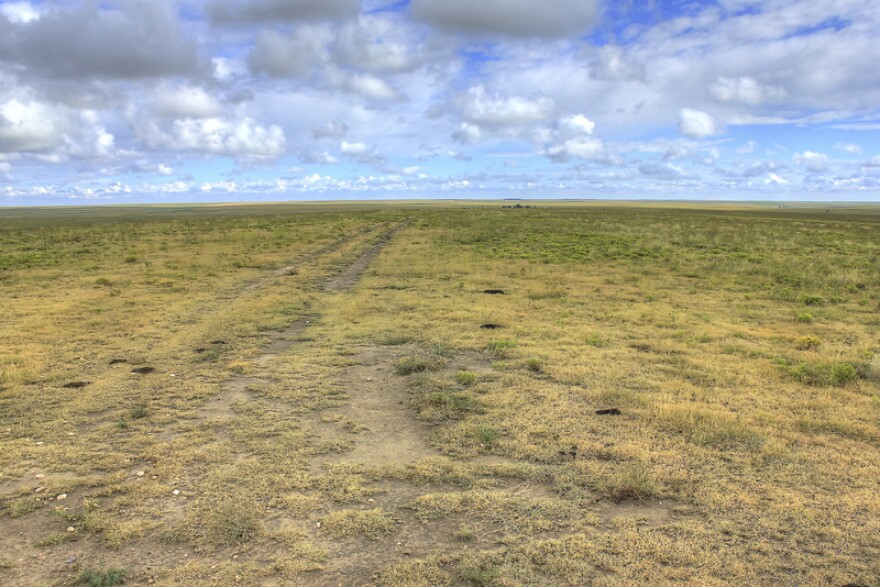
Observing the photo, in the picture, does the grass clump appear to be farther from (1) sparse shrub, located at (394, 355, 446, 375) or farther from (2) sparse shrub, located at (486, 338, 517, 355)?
(2) sparse shrub, located at (486, 338, 517, 355)

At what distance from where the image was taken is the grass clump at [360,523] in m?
4.66

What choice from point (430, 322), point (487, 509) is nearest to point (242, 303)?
point (430, 322)

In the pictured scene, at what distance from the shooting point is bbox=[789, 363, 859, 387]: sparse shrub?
871 cm

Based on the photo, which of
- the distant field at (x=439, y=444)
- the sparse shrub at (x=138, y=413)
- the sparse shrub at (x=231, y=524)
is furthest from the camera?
the sparse shrub at (x=138, y=413)

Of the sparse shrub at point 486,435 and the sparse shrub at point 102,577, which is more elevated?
the sparse shrub at point 486,435

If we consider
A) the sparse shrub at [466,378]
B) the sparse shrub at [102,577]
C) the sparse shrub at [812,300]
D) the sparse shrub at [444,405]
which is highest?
the sparse shrub at [812,300]

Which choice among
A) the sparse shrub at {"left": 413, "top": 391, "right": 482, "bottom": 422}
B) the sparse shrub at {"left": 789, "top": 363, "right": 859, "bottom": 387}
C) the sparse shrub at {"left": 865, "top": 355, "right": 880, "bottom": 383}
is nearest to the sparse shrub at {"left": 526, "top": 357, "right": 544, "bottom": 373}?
the sparse shrub at {"left": 413, "top": 391, "right": 482, "bottom": 422}

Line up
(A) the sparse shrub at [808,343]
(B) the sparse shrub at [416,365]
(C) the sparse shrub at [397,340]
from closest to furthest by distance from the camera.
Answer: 1. (B) the sparse shrub at [416,365]
2. (A) the sparse shrub at [808,343]
3. (C) the sparse shrub at [397,340]

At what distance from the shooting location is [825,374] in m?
8.93

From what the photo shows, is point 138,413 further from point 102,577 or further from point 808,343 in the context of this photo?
point 808,343

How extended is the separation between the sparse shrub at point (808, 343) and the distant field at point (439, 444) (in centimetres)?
25

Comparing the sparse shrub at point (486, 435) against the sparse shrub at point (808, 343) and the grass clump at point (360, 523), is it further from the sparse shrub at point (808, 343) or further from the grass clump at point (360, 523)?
the sparse shrub at point (808, 343)

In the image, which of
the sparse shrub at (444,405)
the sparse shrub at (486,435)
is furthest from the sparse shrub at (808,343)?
the sparse shrub at (486,435)

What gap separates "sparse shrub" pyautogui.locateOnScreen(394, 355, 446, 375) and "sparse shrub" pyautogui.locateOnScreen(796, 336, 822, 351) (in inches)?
318
